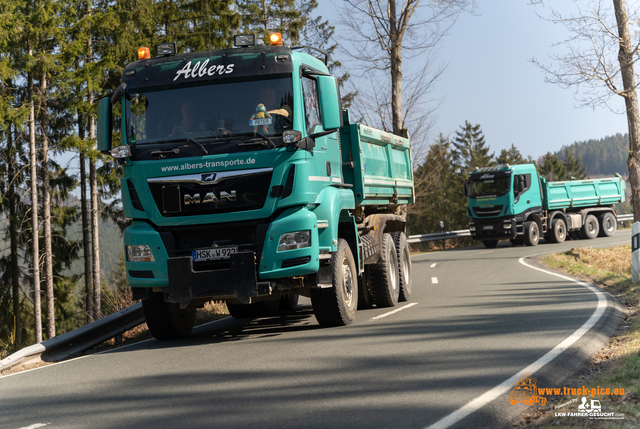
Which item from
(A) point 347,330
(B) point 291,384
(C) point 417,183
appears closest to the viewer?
(B) point 291,384

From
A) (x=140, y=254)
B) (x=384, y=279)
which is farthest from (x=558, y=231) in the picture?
(x=140, y=254)

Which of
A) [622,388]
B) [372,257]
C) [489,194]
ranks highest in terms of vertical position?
[489,194]

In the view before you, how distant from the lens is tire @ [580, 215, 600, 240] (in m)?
30.8

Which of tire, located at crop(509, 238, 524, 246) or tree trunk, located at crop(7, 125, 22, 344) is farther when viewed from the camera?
tire, located at crop(509, 238, 524, 246)

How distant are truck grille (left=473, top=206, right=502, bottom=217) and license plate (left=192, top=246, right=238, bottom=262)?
833 inches

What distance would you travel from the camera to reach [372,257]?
1035 cm

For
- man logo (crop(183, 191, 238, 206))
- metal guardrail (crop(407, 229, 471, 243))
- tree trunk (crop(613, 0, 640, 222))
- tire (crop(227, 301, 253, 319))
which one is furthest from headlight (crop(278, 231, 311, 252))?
metal guardrail (crop(407, 229, 471, 243))

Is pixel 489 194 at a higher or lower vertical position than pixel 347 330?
higher

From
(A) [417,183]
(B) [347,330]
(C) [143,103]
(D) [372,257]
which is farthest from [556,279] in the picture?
(A) [417,183]

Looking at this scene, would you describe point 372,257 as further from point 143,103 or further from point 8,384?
point 8,384

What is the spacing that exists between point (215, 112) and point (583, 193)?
87.8 ft

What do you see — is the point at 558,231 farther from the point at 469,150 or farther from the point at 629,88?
the point at 469,150

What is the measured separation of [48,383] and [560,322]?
5986 mm

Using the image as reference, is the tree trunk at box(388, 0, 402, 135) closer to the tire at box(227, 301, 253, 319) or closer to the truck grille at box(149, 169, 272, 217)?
the tire at box(227, 301, 253, 319)
